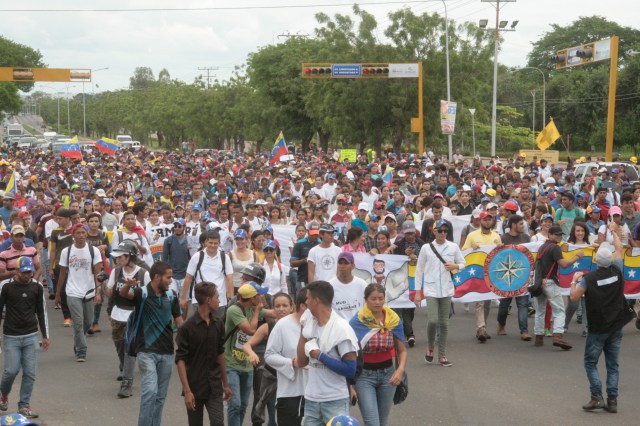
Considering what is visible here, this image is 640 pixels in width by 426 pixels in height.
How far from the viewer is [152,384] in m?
7.55

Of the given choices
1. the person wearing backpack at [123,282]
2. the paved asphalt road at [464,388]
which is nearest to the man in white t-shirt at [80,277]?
the paved asphalt road at [464,388]

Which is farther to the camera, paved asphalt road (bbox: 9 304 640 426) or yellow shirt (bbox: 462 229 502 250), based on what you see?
yellow shirt (bbox: 462 229 502 250)

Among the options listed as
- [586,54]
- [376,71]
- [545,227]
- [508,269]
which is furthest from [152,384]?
[376,71]

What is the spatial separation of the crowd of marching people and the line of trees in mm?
25473

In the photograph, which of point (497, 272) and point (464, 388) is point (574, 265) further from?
point (464, 388)

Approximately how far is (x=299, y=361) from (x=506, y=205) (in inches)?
338

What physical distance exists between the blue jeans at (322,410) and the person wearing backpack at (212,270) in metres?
4.25

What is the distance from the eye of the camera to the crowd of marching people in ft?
22.1

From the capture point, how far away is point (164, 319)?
7781 mm

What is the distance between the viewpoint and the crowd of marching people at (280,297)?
22.1 ft

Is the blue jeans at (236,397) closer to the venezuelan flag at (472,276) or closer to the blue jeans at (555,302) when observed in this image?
the blue jeans at (555,302)

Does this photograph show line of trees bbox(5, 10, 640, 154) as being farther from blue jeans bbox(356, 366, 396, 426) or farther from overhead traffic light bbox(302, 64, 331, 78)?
blue jeans bbox(356, 366, 396, 426)

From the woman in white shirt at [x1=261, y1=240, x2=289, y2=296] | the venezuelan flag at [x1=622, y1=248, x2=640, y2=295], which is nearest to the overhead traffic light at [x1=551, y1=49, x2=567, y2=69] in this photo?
the venezuelan flag at [x1=622, y1=248, x2=640, y2=295]

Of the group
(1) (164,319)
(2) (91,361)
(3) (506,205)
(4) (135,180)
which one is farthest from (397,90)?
(1) (164,319)
